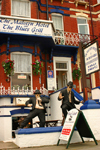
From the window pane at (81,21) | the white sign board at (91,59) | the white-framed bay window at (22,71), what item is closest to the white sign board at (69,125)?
the white sign board at (91,59)

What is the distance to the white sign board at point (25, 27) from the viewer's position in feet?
41.0

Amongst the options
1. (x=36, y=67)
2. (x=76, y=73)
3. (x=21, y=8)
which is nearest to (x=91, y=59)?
(x=36, y=67)

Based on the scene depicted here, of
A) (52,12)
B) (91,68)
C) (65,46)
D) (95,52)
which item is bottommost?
(91,68)

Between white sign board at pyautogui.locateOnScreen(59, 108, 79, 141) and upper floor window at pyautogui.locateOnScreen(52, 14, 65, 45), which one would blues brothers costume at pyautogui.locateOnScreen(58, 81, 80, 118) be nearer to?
white sign board at pyautogui.locateOnScreen(59, 108, 79, 141)

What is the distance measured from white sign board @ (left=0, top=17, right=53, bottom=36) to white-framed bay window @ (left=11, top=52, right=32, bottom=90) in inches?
61.9

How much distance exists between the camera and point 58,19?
1653 centimetres

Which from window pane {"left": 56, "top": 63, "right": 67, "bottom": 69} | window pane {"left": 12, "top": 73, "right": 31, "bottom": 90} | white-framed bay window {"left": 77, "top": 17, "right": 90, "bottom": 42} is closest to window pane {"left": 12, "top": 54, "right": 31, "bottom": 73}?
window pane {"left": 12, "top": 73, "right": 31, "bottom": 90}

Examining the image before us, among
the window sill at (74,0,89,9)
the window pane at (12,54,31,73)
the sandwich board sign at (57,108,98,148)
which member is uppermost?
the window sill at (74,0,89,9)

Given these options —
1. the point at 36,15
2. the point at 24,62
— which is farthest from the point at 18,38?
the point at 36,15

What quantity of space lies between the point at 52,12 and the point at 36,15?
2.22m

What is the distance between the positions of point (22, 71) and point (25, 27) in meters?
2.94

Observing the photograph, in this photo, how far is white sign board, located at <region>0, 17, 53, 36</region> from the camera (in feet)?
41.0

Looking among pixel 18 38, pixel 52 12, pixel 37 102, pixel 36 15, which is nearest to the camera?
pixel 37 102

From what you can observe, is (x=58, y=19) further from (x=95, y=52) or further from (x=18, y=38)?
(x=95, y=52)
